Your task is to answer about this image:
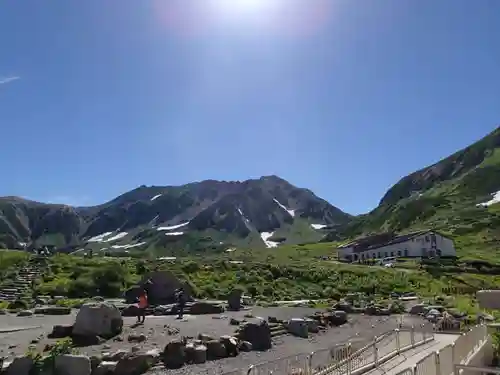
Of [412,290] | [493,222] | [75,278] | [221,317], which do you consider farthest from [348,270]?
[493,222]

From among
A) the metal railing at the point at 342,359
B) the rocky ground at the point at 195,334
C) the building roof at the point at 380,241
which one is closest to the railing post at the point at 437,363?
the metal railing at the point at 342,359

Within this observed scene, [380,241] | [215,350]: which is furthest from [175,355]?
[380,241]

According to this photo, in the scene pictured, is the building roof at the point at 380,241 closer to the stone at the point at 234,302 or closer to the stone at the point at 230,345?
the stone at the point at 234,302

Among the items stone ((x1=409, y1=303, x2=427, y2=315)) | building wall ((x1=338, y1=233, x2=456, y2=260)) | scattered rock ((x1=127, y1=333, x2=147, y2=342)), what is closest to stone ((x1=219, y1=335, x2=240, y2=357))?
scattered rock ((x1=127, y1=333, x2=147, y2=342))

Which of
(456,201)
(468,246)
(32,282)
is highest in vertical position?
(456,201)

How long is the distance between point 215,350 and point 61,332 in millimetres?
7497

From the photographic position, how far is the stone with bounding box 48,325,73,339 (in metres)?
23.8

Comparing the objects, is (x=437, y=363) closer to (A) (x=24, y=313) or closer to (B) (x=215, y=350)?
(B) (x=215, y=350)

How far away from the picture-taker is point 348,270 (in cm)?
7169

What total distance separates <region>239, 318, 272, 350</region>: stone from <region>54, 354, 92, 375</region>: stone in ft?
29.0

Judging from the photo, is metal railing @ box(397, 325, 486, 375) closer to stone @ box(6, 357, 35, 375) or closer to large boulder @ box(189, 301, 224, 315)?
stone @ box(6, 357, 35, 375)

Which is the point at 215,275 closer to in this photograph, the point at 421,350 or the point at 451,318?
the point at 451,318

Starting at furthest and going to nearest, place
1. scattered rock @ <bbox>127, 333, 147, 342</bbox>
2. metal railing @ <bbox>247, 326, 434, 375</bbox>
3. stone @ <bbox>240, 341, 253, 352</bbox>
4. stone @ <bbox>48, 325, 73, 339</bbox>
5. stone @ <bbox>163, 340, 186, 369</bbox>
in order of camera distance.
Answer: stone @ <bbox>48, 325, 73, 339</bbox> → stone @ <bbox>240, 341, 253, 352</bbox> → scattered rock @ <bbox>127, 333, 147, 342</bbox> → stone @ <bbox>163, 340, 186, 369</bbox> → metal railing @ <bbox>247, 326, 434, 375</bbox>

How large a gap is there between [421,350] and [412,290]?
36.6 meters
